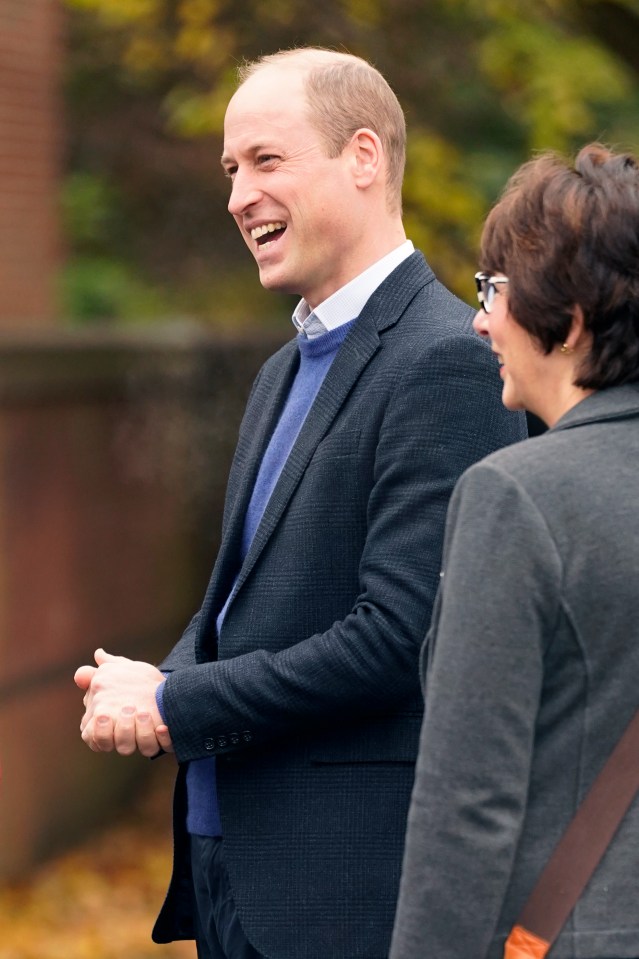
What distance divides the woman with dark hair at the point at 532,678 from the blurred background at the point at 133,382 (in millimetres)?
4085

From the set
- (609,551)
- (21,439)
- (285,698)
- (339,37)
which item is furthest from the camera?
(339,37)

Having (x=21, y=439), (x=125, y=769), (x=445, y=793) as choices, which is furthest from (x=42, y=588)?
(x=445, y=793)

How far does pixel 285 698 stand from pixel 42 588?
4497 millimetres

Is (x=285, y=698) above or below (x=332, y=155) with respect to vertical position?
below

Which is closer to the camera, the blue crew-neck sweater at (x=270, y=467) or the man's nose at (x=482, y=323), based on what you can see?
the man's nose at (x=482, y=323)

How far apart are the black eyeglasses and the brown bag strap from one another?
24.3 inches

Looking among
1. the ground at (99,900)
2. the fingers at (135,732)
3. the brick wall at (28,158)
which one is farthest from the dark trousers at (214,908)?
the brick wall at (28,158)

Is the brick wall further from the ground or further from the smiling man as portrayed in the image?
the smiling man

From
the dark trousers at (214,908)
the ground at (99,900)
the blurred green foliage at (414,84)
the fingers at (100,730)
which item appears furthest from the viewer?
the blurred green foliage at (414,84)

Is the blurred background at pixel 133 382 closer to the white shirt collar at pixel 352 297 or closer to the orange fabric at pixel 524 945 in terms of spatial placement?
the white shirt collar at pixel 352 297

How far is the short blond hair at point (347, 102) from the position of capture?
292 cm

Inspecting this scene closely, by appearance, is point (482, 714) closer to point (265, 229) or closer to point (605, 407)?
point (605, 407)

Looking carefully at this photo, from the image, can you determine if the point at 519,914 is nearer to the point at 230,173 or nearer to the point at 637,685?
the point at 637,685

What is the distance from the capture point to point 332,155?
292 centimetres
